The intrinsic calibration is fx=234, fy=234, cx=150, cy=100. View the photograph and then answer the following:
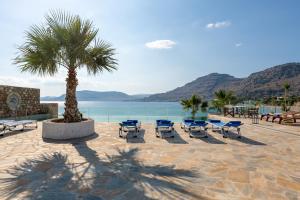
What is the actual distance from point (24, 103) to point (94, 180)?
618 inches

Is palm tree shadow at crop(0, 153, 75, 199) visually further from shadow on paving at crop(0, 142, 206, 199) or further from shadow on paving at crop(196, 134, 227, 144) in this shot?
shadow on paving at crop(196, 134, 227, 144)

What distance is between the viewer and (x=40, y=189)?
4.16m

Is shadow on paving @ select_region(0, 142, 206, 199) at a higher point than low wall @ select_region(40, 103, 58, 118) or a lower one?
lower

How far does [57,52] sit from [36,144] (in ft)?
11.8

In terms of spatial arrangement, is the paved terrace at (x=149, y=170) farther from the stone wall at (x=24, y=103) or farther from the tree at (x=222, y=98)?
the tree at (x=222, y=98)

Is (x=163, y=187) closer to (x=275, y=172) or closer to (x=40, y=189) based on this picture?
(x=40, y=189)

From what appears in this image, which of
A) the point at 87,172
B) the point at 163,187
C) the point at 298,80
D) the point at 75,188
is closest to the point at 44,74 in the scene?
the point at 87,172

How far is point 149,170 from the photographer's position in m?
5.26

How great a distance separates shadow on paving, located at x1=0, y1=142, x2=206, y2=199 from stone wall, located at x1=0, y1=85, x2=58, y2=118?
39.1 ft

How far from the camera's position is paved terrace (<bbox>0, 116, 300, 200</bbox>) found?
4.06 m

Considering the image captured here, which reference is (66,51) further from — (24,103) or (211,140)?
(24,103)

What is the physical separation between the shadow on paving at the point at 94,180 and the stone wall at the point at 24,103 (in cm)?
1192

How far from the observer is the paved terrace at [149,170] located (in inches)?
160

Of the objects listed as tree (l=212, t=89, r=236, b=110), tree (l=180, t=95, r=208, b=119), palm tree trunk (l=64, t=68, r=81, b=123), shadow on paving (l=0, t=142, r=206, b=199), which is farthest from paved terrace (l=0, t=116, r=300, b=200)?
tree (l=212, t=89, r=236, b=110)
